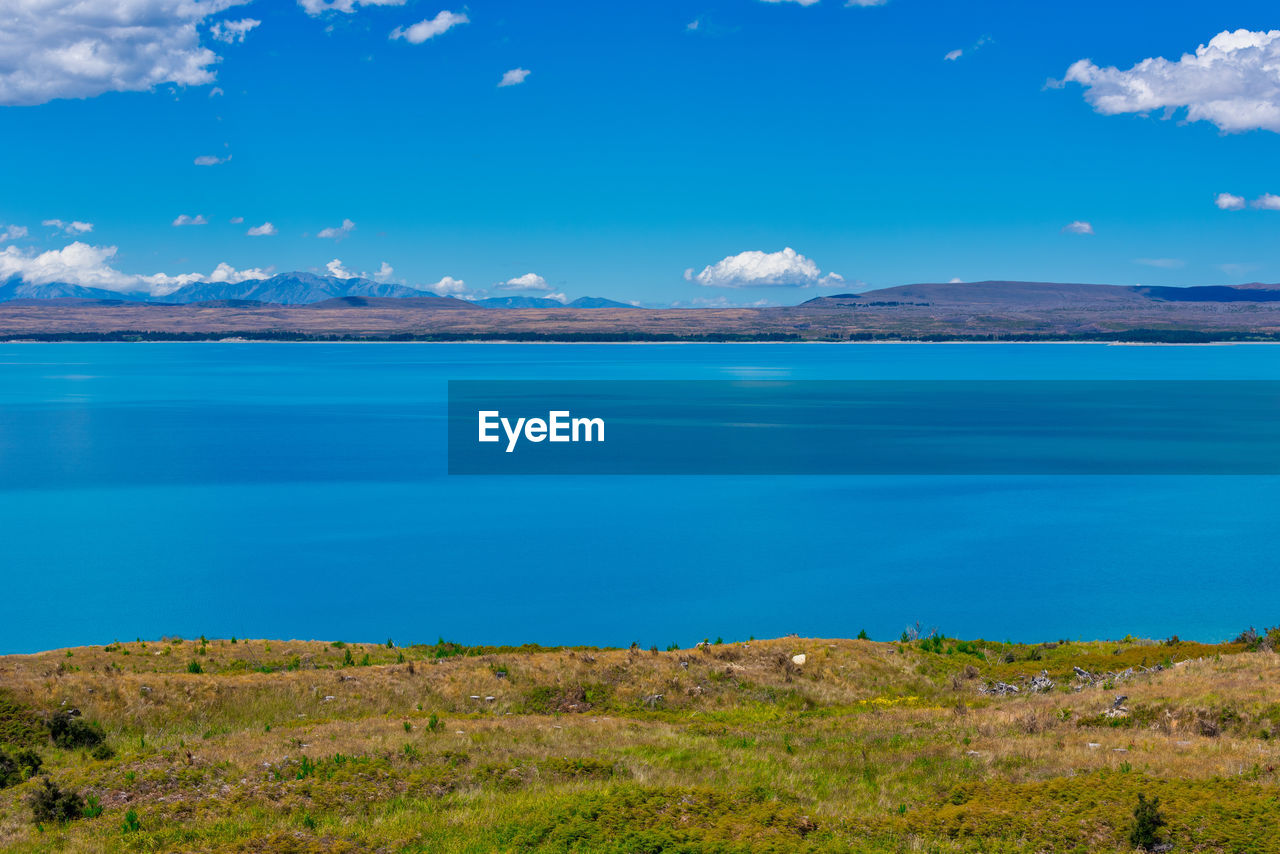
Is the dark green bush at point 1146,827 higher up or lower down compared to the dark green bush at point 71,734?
higher up

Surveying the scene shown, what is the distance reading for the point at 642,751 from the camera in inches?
687

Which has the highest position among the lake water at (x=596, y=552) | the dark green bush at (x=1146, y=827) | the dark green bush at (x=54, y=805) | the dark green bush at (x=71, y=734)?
the dark green bush at (x=1146, y=827)

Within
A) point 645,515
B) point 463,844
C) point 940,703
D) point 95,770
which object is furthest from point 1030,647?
point 645,515

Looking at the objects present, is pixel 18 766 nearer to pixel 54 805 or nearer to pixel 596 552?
pixel 54 805

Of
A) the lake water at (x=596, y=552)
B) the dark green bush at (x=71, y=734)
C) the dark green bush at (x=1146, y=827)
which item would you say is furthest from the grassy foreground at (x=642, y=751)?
the lake water at (x=596, y=552)

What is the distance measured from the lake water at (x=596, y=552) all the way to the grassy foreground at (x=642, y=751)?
15.5 m

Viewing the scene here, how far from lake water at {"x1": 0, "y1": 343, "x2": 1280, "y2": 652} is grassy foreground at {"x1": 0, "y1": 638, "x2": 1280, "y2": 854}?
50.9 feet

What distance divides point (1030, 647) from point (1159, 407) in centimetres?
11279

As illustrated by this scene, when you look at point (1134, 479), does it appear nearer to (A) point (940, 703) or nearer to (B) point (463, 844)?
(A) point (940, 703)

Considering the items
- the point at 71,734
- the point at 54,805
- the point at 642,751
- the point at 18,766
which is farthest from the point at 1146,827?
the point at 71,734

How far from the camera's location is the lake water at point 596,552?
42281mm

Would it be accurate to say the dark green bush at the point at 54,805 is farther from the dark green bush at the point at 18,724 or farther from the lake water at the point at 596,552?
the lake water at the point at 596,552

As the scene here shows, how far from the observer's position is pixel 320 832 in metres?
13.4

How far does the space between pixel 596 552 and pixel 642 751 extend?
36249 mm
